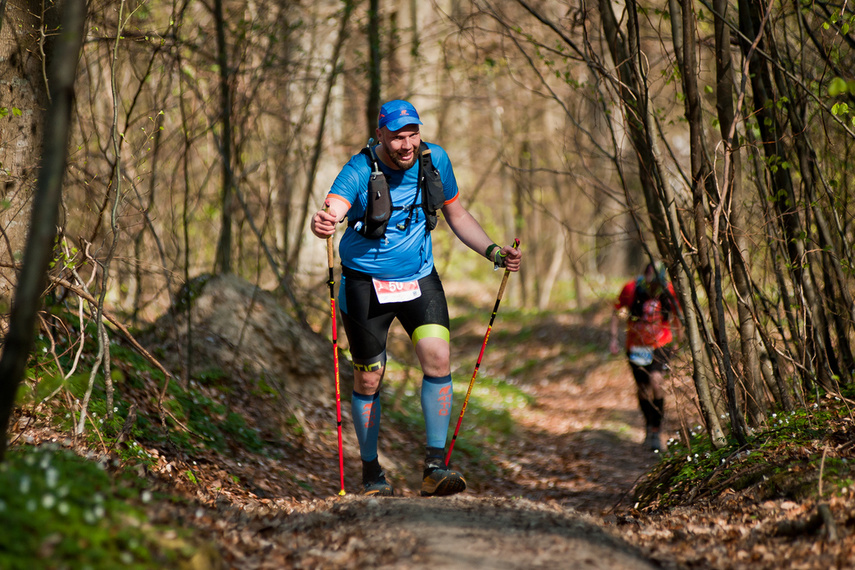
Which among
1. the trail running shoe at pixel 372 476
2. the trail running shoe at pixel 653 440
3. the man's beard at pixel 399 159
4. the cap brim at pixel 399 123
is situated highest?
the cap brim at pixel 399 123

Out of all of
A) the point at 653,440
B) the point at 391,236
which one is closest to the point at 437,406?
the point at 391,236

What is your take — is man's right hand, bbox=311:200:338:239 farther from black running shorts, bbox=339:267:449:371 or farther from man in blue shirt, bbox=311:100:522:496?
black running shorts, bbox=339:267:449:371

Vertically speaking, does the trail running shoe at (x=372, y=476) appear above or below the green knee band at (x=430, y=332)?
below

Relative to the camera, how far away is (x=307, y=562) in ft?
9.96

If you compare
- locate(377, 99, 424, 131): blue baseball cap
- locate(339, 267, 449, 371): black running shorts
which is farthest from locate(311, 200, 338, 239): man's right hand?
locate(377, 99, 424, 131): blue baseball cap

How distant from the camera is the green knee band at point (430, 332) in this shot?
4.70 m

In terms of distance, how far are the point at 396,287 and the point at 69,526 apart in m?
2.65

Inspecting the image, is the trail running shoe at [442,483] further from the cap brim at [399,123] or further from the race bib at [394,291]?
the cap brim at [399,123]

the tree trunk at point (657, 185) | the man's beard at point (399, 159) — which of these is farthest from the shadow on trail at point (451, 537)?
the man's beard at point (399, 159)

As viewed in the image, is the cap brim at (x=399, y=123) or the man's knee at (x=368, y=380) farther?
the man's knee at (x=368, y=380)

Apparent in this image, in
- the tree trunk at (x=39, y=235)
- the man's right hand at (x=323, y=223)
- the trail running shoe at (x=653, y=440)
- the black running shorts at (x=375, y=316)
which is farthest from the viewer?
the trail running shoe at (x=653, y=440)

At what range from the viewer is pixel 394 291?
15.3 ft

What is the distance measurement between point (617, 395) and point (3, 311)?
11.1 m

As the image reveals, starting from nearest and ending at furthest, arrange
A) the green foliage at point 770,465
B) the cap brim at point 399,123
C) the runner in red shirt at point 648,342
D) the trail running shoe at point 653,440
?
the green foliage at point 770,465 → the cap brim at point 399,123 → the runner in red shirt at point 648,342 → the trail running shoe at point 653,440
